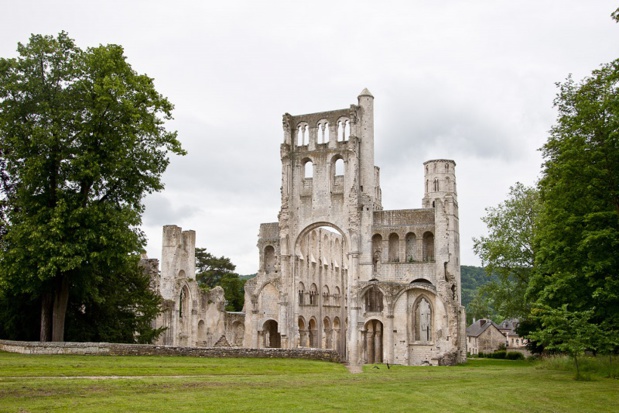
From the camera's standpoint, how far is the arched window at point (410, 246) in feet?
159

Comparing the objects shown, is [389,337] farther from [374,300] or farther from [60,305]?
[60,305]

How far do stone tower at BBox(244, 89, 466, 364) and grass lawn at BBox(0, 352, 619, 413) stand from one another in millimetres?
18143

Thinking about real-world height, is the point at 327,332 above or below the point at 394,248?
below

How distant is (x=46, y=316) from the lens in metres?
30.3

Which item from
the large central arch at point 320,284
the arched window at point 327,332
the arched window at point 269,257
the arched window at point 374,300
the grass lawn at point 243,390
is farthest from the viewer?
the arched window at point 327,332

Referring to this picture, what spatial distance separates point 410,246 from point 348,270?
4.69 m

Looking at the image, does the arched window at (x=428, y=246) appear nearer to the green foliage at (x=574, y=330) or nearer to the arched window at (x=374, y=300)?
the arched window at (x=374, y=300)

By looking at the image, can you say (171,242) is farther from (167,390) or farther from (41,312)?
(167,390)

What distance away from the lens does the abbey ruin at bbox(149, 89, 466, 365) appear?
45031 millimetres

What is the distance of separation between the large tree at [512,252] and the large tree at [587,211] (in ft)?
57.1

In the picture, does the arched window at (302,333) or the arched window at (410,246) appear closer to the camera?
the arched window at (410,246)

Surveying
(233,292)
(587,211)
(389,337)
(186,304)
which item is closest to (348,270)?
(389,337)

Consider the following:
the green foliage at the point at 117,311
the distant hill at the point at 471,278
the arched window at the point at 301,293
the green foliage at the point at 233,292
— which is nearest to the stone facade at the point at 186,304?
the arched window at the point at 301,293

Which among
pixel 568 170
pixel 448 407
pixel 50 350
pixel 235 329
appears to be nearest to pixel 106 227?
pixel 50 350
